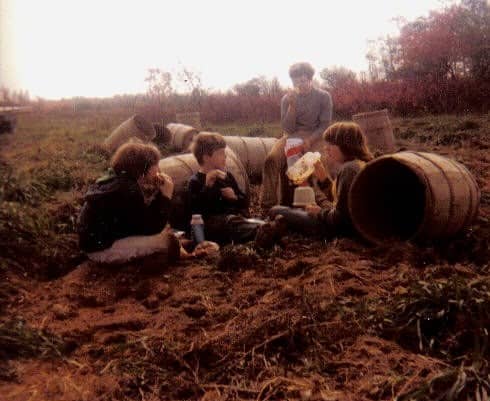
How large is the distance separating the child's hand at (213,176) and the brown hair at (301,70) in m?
1.89

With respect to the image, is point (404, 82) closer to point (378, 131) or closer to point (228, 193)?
point (378, 131)

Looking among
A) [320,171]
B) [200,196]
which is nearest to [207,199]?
[200,196]

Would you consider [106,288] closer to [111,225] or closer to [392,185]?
[111,225]

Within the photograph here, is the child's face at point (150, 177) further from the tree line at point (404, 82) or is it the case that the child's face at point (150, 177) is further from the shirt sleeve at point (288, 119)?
the tree line at point (404, 82)

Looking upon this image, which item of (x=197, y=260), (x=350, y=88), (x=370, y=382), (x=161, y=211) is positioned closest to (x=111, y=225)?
(x=161, y=211)

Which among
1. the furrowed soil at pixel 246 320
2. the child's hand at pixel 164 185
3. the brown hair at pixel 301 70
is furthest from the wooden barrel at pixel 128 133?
the child's hand at pixel 164 185

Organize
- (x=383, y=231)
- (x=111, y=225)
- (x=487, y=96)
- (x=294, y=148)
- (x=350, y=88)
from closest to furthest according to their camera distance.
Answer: (x=111, y=225), (x=383, y=231), (x=294, y=148), (x=487, y=96), (x=350, y=88)

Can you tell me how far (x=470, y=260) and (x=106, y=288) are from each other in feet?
8.55

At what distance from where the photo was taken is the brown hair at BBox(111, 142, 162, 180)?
13.3 ft

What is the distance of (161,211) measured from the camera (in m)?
4.25

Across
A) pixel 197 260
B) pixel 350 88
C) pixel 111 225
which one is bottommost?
pixel 197 260

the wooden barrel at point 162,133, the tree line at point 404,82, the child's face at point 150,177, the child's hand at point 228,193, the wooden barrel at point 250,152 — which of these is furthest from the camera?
the tree line at point 404,82

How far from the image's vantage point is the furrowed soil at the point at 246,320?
2.21m

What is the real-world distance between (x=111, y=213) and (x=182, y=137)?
6125 millimetres
